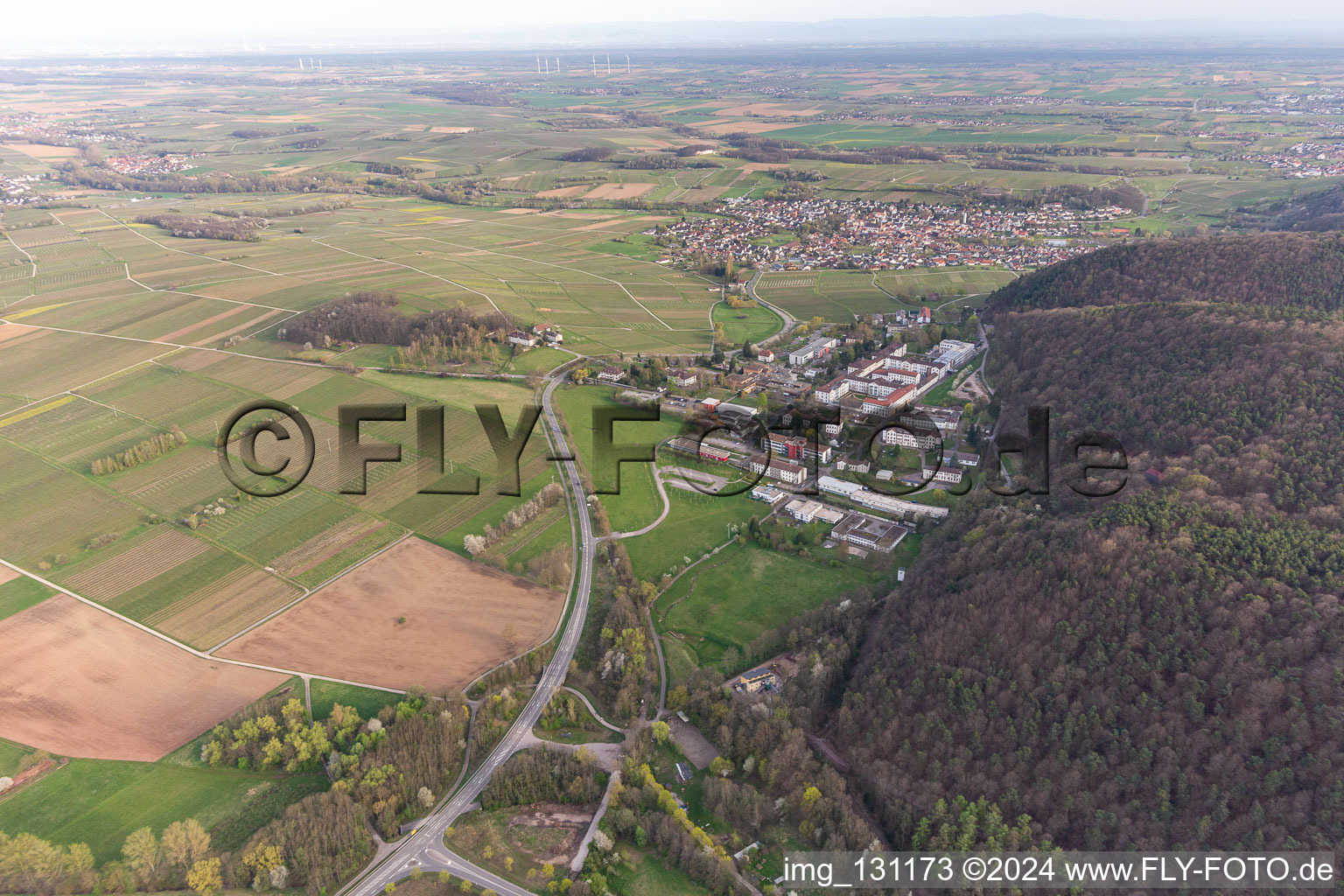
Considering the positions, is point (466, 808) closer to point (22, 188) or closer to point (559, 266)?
point (559, 266)

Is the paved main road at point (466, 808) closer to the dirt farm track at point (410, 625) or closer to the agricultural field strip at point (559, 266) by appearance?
the dirt farm track at point (410, 625)

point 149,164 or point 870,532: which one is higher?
point 149,164

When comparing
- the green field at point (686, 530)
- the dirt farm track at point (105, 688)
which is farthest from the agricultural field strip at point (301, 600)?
the green field at point (686, 530)

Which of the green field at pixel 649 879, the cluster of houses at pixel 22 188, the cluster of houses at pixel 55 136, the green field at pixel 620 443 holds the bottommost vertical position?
Answer: the green field at pixel 649 879

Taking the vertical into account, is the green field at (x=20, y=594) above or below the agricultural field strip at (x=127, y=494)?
below

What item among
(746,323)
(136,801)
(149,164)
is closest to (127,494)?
(136,801)

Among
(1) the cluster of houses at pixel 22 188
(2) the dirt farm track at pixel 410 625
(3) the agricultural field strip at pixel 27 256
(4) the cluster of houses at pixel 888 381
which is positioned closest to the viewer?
(2) the dirt farm track at pixel 410 625

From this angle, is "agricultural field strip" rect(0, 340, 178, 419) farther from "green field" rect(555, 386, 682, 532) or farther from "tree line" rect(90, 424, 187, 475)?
"green field" rect(555, 386, 682, 532)
